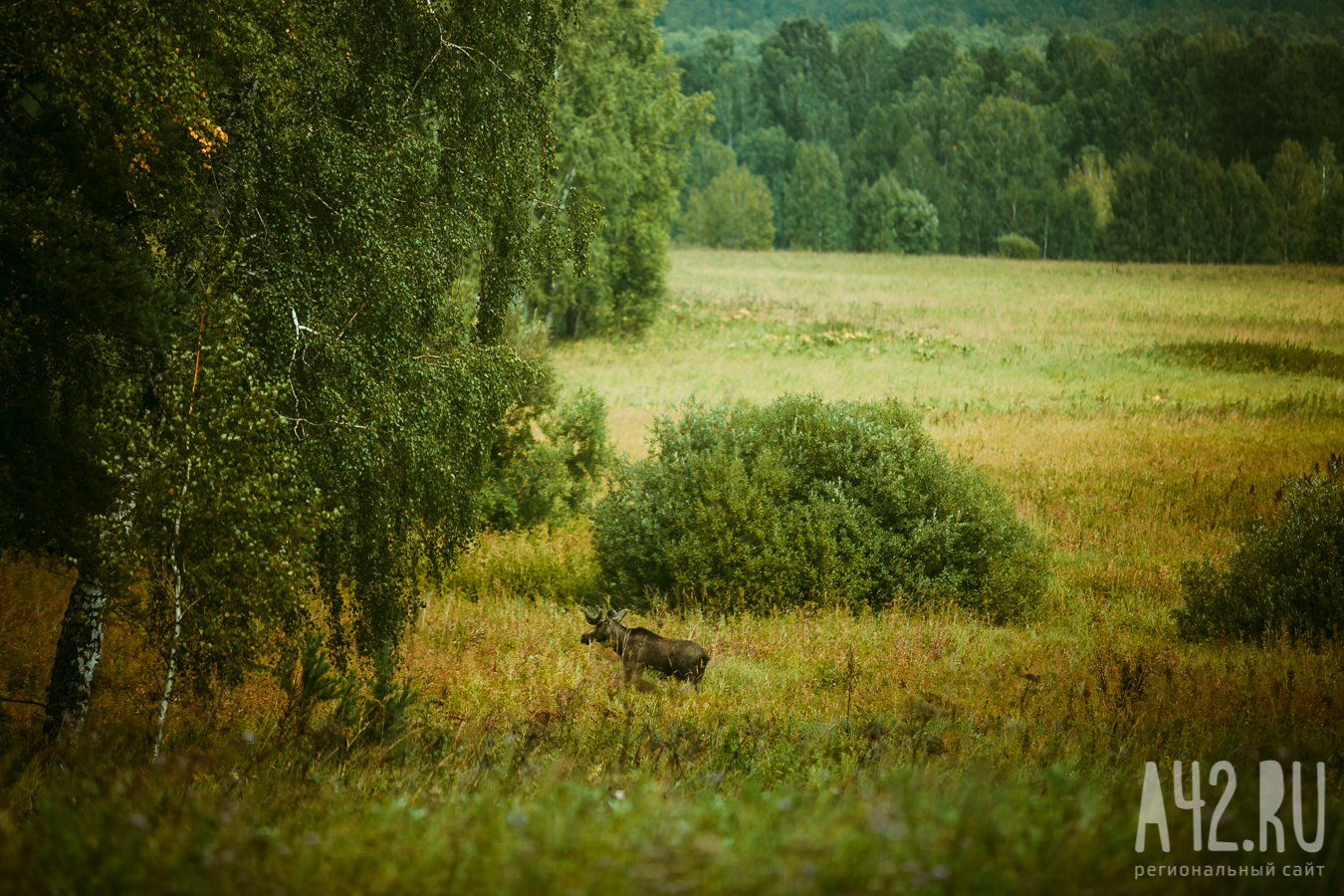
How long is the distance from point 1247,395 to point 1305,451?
6.35 metres

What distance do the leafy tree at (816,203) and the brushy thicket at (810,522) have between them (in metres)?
69.0

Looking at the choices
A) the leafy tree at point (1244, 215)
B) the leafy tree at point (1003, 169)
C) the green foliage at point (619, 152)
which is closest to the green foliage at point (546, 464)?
the green foliage at point (619, 152)

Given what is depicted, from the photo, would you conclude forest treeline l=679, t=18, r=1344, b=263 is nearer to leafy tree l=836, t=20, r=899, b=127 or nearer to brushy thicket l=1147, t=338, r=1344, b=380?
→ leafy tree l=836, t=20, r=899, b=127

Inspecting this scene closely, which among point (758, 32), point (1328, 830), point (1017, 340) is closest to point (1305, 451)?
point (1017, 340)

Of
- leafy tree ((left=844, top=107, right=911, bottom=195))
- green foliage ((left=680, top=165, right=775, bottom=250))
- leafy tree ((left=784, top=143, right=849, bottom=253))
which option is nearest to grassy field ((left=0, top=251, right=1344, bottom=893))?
green foliage ((left=680, top=165, right=775, bottom=250))

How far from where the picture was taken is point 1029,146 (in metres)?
72.1

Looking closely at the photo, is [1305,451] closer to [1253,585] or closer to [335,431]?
[1253,585]

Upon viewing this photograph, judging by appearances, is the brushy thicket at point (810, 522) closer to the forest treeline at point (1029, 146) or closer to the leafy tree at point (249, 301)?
the leafy tree at point (249, 301)

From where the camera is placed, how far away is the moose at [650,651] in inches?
338

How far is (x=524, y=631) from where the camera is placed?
10.7 metres

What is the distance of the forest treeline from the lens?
47969 millimetres

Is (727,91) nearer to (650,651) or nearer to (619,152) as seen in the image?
(619,152)

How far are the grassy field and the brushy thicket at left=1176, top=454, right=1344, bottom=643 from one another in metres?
0.71

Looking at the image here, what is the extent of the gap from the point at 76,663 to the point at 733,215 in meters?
75.6
